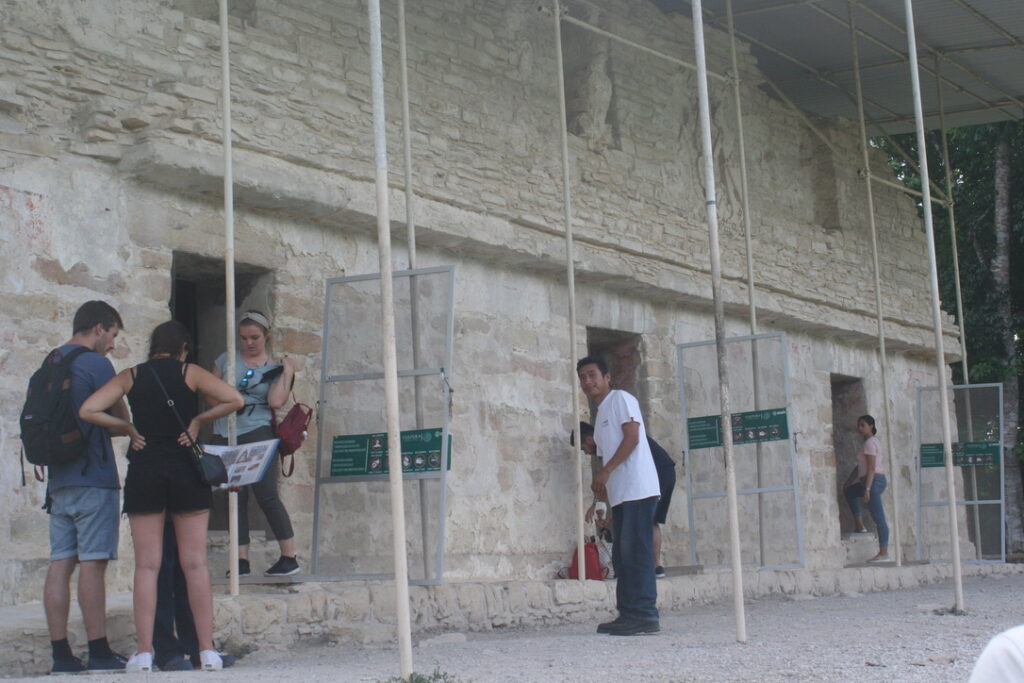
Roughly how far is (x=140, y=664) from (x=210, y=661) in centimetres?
33

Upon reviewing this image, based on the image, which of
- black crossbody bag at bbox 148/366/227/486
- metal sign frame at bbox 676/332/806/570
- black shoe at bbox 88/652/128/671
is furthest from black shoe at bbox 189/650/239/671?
metal sign frame at bbox 676/332/806/570

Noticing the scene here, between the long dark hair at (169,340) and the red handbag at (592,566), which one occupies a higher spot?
the long dark hair at (169,340)

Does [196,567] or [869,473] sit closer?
[196,567]

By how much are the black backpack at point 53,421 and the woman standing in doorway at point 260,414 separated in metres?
1.69

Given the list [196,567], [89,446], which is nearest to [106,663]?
[196,567]

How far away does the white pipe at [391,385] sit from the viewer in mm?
4492

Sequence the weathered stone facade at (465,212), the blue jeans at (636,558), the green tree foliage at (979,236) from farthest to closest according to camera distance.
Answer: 1. the green tree foliage at (979,236)
2. the weathered stone facade at (465,212)
3. the blue jeans at (636,558)

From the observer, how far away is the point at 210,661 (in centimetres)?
531

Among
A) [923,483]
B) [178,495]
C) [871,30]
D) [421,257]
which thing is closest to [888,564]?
[923,483]

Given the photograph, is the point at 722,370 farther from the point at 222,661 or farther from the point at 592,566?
the point at 592,566

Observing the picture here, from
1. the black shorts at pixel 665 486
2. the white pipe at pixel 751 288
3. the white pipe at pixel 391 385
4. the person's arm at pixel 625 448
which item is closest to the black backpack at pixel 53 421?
the white pipe at pixel 391 385

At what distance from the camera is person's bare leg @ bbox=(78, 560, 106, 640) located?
203 inches

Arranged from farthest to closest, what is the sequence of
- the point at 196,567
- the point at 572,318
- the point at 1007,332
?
the point at 1007,332, the point at 572,318, the point at 196,567

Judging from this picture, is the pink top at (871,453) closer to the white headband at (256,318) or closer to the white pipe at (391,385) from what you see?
the white headband at (256,318)
